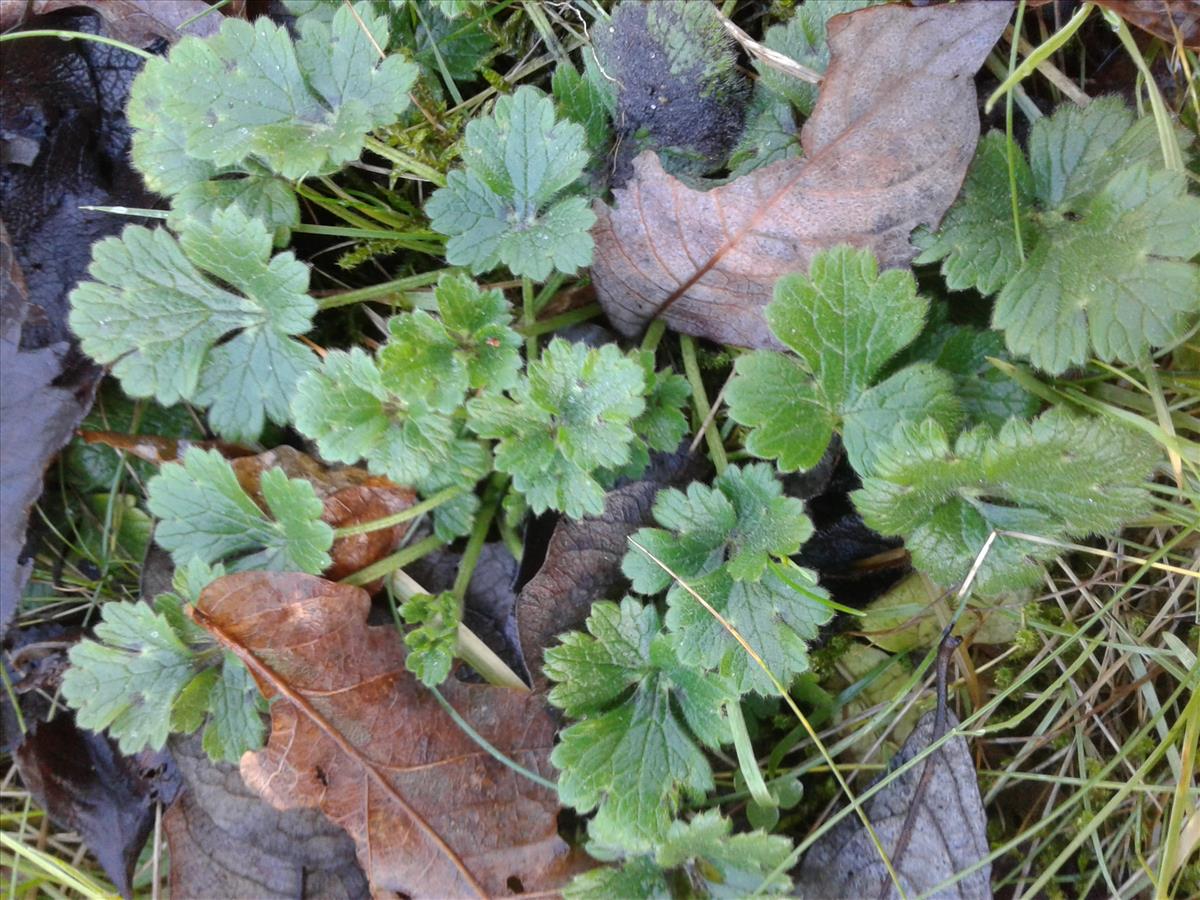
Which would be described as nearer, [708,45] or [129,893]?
[708,45]

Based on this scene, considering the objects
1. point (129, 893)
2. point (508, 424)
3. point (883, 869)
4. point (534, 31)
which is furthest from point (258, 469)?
point (883, 869)

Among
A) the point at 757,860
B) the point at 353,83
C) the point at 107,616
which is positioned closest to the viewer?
the point at 757,860

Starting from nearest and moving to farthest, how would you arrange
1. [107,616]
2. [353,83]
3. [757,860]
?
[757,860] → [353,83] → [107,616]

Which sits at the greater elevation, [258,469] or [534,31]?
[534,31]

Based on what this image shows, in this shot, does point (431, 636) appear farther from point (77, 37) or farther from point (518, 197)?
point (77, 37)

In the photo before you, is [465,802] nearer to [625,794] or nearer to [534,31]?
[625,794]

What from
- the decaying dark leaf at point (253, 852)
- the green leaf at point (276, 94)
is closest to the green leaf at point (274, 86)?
the green leaf at point (276, 94)
